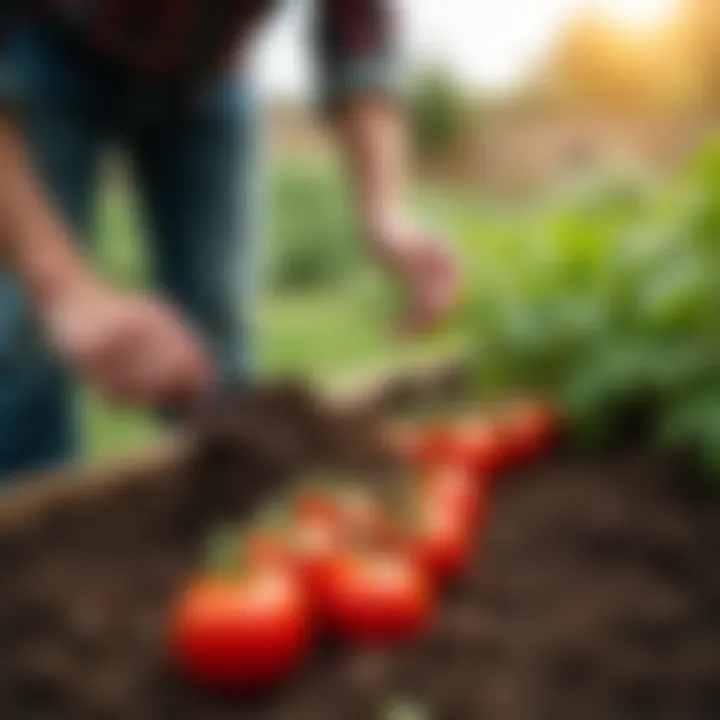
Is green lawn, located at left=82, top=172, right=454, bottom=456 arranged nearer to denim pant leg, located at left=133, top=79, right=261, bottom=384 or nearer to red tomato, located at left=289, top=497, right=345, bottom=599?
denim pant leg, located at left=133, top=79, right=261, bottom=384

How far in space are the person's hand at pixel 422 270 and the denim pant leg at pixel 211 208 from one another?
20 centimetres

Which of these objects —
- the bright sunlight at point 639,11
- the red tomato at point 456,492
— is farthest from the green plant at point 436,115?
the red tomato at point 456,492

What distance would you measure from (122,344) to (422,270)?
0.40m

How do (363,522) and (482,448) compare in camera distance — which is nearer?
(363,522)

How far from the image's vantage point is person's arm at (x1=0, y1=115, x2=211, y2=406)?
37.1 inches

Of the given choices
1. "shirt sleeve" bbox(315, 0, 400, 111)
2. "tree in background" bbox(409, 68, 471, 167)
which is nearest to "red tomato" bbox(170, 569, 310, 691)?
"shirt sleeve" bbox(315, 0, 400, 111)

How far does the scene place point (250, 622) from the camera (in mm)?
927

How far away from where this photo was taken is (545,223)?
146cm

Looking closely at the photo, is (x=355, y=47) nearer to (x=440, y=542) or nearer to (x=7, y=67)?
(x=7, y=67)

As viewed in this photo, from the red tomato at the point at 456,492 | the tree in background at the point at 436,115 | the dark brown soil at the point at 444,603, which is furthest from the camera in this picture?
the tree in background at the point at 436,115

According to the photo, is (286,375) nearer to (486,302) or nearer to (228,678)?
(486,302)

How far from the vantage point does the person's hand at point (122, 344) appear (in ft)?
3.08

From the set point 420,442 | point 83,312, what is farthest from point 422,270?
point 83,312

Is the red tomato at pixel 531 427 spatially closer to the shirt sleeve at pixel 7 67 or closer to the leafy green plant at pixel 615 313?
the leafy green plant at pixel 615 313
